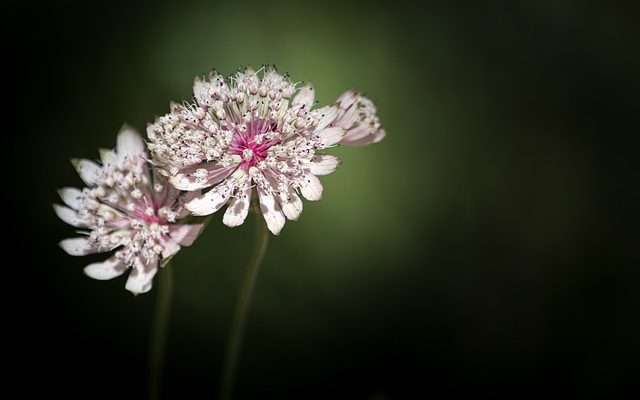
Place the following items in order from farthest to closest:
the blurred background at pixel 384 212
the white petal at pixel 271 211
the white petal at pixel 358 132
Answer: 1. the blurred background at pixel 384 212
2. the white petal at pixel 358 132
3. the white petal at pixel 271 211

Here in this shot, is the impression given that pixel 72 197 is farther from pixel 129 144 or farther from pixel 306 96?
pixel 306 96

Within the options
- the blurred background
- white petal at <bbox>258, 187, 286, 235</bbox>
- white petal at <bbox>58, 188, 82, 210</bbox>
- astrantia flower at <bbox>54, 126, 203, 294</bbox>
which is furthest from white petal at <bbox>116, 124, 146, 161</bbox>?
the blurred background

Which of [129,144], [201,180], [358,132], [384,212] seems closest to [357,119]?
[358,132]

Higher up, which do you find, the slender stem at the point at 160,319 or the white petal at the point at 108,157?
the white petal at the point at 108,157

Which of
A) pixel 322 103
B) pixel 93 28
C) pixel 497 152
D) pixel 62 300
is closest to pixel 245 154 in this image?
pixel 322 103

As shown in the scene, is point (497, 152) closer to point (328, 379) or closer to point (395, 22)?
point (395, 22)

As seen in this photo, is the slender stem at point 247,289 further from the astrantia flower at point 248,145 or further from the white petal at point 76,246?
the white petal at point 76,246

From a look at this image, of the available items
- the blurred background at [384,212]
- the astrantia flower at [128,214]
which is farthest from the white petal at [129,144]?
the blurred background at [384,212]

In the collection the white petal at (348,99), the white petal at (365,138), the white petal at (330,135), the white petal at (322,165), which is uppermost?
the white petal at (348,99)
